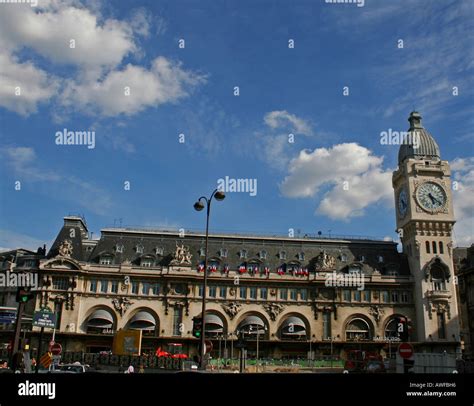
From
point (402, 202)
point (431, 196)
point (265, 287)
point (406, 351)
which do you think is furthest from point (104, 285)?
point (406, 351)

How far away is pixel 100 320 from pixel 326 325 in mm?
32249

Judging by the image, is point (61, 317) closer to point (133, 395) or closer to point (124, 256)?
point (124, 256)

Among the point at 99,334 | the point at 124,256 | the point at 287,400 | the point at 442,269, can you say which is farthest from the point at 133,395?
the point at 442,269

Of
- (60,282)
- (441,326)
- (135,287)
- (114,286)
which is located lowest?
(441,326)

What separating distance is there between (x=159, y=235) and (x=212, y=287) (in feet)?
41.7

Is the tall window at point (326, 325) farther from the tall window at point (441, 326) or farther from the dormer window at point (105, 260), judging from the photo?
the dormer window at point (105, 260)

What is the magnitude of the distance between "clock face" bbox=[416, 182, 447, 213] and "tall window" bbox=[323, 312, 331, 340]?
74.3ft

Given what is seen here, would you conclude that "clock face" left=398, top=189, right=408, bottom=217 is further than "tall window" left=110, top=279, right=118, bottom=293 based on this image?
Yes

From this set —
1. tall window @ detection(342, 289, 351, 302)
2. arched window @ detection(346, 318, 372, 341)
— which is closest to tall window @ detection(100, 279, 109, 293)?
tall window @ detection(342, 289, 351, 302)

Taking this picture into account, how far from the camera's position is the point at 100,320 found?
68750mm

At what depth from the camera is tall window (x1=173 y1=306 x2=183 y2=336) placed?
229ft

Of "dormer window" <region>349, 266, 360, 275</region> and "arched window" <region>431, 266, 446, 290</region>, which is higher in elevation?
"dormer window" <region>349, 266, 360, 275</region>

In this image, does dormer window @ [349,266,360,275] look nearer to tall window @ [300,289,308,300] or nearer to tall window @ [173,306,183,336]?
tall window @ [300,289,308,300]

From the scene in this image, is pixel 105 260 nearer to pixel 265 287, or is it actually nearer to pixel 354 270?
pixel 265 287
